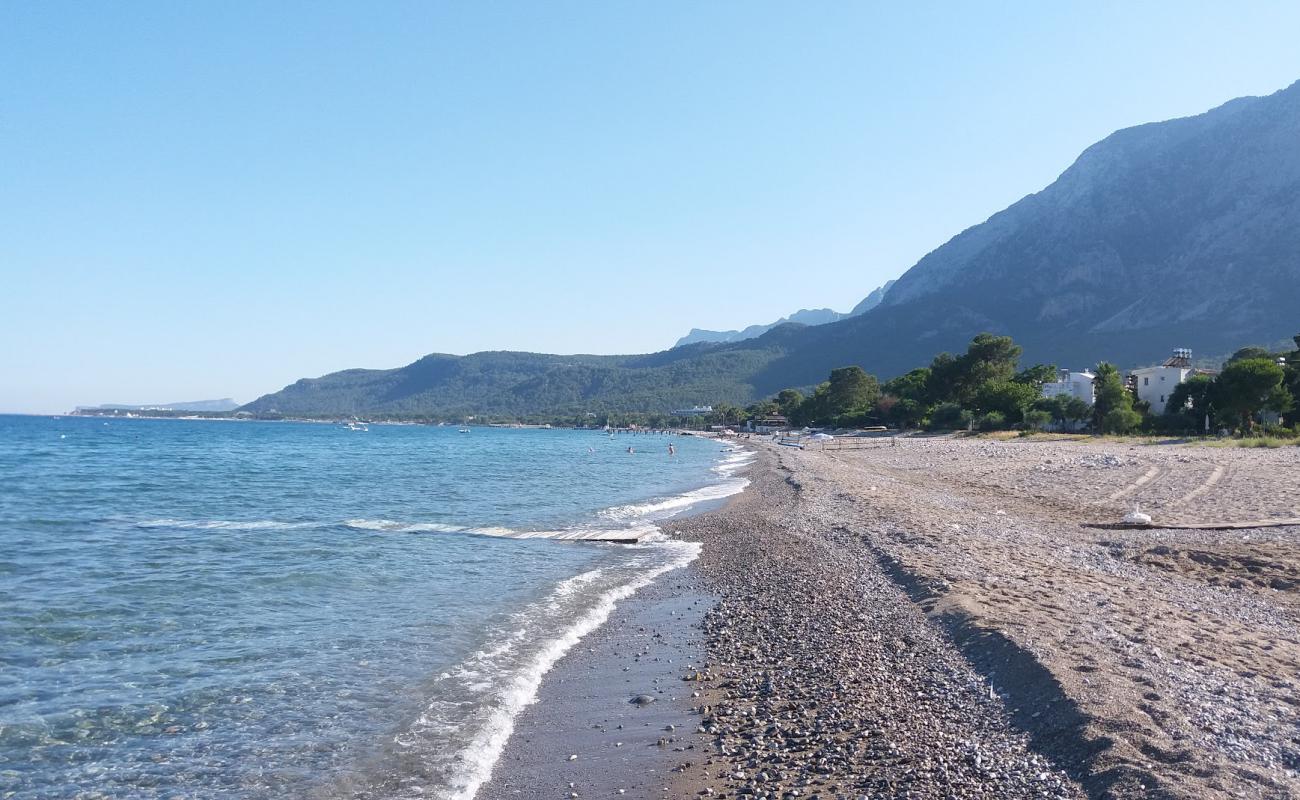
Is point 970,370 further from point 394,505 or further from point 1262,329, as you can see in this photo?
point 1262,329

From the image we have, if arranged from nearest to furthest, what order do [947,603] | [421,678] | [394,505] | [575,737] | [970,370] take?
1. [575,737]
2. [421,678]
3. [947,603]
4. [394,505]
5. [970,370]

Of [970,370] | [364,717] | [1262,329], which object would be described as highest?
[1262,329]

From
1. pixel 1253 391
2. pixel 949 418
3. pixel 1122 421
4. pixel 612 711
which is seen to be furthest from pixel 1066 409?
pixel 612 711

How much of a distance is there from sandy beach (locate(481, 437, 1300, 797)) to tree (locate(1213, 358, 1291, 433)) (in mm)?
39309

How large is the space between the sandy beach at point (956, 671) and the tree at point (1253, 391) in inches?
1548

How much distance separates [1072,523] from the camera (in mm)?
19938

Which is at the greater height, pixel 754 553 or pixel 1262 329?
pixel 1262 329

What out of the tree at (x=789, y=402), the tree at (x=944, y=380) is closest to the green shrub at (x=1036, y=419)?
the tree at (x=944, y=380)

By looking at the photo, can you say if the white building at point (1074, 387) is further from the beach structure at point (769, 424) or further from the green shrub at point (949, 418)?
the beach structure at point (769, 424)

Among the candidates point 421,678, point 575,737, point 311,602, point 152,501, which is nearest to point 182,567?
point 311,602

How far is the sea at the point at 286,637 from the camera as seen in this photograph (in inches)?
→ 324

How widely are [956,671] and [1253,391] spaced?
181 ft

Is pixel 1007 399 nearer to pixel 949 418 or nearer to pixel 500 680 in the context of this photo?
pixel 949 418

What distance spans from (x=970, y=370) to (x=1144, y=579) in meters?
82.4
